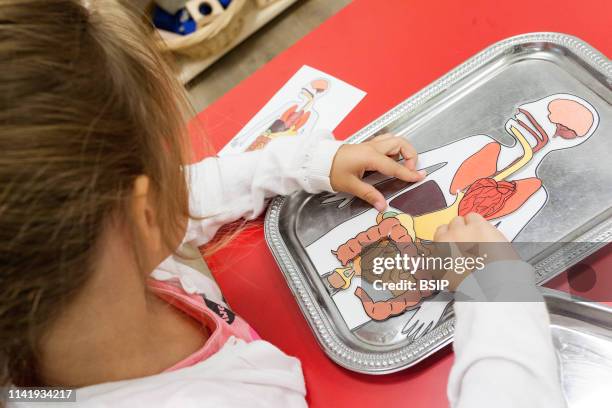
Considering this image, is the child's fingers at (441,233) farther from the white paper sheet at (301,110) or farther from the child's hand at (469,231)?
the white paper sheet at (301,110)

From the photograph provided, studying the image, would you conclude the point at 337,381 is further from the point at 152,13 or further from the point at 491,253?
the point at 152,13

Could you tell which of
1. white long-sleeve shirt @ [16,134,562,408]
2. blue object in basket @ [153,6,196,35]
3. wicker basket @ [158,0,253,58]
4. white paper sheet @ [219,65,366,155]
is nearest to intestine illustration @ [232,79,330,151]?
white paper sheet @ [219,65,366,155]

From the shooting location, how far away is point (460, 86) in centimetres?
80

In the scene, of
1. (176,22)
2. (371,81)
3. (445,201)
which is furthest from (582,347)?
(176,22)

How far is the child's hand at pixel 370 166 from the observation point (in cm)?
72

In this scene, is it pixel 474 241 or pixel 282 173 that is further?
pixel 282 173

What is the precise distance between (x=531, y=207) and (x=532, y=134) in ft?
0.37

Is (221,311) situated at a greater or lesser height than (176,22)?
greater

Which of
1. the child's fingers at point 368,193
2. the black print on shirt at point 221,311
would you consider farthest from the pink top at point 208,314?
the child's fingers at point 368,193

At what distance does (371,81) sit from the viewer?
864mm

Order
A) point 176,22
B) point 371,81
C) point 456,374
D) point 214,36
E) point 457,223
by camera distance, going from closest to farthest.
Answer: point 456,374 < point 457,223 < point 371,81 < point 214,36 < point 176,22

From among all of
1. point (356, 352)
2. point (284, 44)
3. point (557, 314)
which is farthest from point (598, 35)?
point (284, 44)

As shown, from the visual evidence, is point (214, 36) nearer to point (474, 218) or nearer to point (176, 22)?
point (176, 22)

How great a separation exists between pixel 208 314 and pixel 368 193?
26cm
